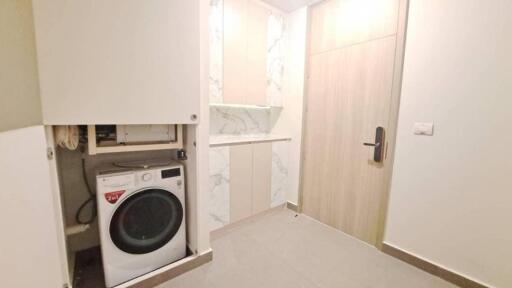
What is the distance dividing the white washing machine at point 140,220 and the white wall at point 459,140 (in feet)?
6.16

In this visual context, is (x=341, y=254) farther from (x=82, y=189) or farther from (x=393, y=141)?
(x=82, y=189)

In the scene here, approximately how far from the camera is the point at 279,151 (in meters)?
2.76

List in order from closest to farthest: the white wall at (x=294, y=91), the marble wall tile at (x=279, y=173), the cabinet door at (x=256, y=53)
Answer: the cabinet door at (x=256, y=53) → the white wall at (x=294, y=91) → the marble wall tile at (x=279, y=173)

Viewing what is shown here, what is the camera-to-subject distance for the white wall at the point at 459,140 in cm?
144

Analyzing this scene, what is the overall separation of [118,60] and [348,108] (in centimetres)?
197

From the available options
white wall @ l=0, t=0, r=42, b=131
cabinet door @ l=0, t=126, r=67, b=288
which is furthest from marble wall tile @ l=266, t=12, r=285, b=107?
cabinet door @ l=0, t=126, r=67, b=288

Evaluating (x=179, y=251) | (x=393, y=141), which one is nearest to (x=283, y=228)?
(x=179, y=251)

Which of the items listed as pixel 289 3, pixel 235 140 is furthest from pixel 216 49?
pixel 289 3

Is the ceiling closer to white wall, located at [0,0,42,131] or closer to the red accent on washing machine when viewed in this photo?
white wall, located at [0,0,42,131]

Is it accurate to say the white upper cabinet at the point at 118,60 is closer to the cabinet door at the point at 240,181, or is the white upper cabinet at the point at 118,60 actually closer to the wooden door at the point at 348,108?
the cabinet door at the point at 240,181

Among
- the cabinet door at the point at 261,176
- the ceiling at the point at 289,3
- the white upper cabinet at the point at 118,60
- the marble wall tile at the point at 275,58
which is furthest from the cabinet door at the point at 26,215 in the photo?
the ceiling at the point at 289,3

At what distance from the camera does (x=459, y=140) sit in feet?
5.21

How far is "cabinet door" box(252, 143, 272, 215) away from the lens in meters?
2.50

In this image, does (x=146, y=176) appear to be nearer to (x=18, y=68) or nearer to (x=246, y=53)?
(x=18, y=68)
